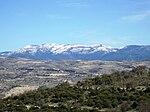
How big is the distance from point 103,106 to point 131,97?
4.46 metres

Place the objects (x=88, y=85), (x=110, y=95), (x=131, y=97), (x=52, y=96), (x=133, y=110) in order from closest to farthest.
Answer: (x=133, y=110), (x=131, y=97), (x=110, y=95), (x=52, y=96), (x=88, y=85)

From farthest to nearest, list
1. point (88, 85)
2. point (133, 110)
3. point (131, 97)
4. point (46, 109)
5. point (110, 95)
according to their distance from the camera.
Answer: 1. point (88, 85)
2. point (110, 95)
3. point (131, 97)
4. point (46, 109)
5. point (133, 110)

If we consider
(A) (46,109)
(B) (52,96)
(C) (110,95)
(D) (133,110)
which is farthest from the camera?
(B) (52,96)

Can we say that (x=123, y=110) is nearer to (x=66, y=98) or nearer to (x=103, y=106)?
(x=103, y=106)

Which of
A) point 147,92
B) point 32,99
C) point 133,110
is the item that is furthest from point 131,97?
point 32,99

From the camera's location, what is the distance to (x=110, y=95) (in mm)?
52844

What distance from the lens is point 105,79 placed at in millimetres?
72812

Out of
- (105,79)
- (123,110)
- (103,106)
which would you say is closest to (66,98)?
(103,106)

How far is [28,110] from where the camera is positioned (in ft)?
149

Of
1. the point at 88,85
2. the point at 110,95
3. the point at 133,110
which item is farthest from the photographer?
the point at 88,85

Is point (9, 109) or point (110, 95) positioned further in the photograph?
point (110, 95)

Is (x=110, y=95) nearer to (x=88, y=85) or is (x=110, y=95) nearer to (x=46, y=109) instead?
(x=46, y=109)

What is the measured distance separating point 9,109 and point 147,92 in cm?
1923

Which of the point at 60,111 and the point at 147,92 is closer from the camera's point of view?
the point at 60,111
